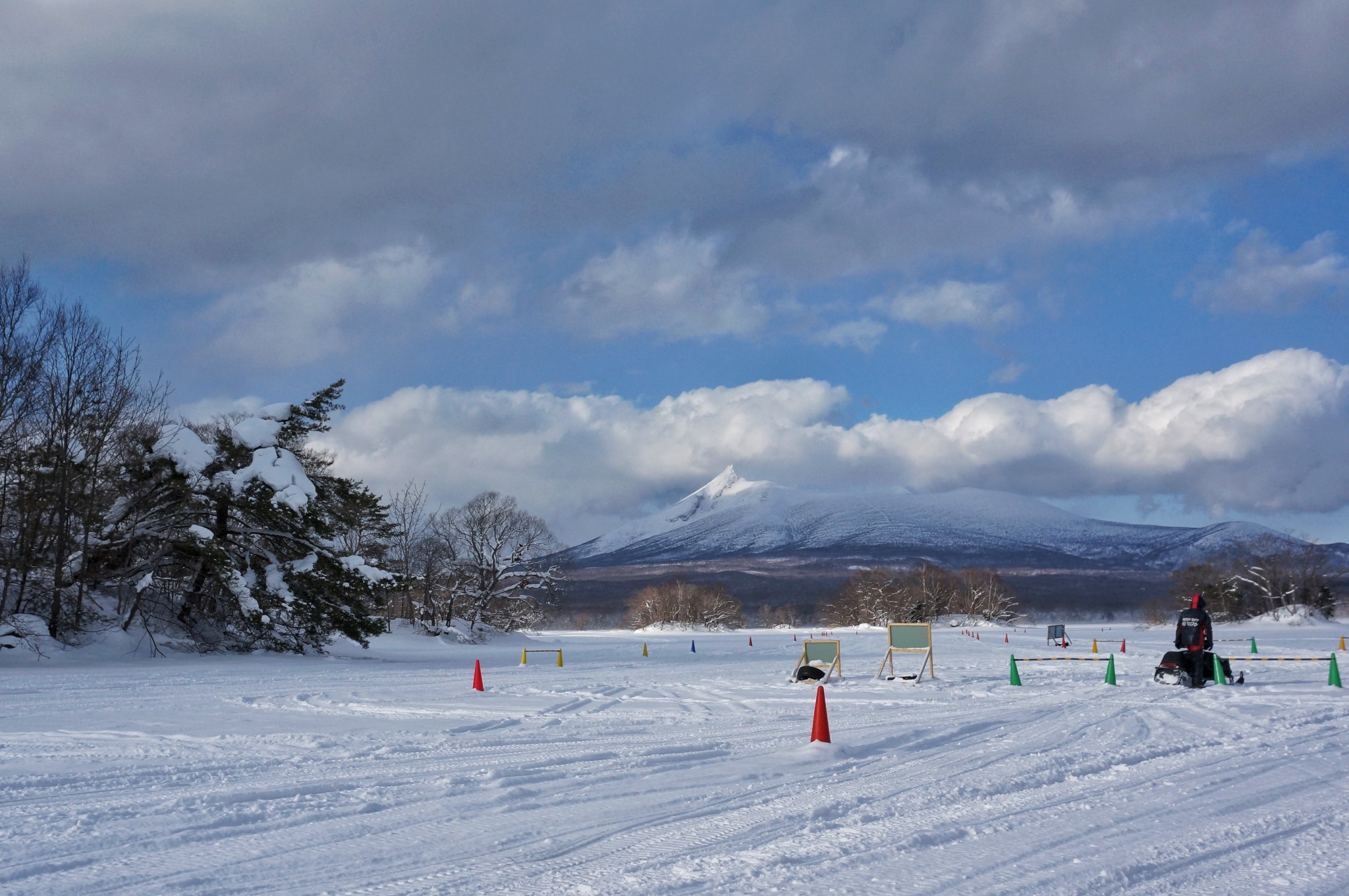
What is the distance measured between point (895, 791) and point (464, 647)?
3729 centimetres

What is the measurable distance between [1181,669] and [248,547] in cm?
2580

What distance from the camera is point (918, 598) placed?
87.0 meters

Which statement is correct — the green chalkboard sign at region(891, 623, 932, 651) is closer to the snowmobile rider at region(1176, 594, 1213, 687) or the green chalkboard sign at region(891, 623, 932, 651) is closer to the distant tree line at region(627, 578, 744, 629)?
the snowmobile rider at region(1176, 594, 1213, 687)

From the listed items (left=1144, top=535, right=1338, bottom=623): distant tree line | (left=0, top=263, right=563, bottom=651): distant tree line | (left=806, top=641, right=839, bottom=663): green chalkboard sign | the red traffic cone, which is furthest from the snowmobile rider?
(left=1144, top=535, right=1338, bottom=623): distant tree line

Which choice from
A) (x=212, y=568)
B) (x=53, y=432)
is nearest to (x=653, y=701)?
(x=212, y=568)

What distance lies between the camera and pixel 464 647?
4288 centimetres

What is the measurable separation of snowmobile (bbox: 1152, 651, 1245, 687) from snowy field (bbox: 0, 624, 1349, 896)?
2.10 ft

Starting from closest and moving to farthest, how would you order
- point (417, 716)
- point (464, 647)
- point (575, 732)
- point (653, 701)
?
point (575, 732) → point (417, 716) → point (653, 701) → point (464, 647)

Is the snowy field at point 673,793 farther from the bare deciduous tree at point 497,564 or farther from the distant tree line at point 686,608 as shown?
the distant tree line at point 686,608

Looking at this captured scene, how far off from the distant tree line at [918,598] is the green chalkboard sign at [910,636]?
57.3m

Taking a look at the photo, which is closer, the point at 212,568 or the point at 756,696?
the point at 756,696

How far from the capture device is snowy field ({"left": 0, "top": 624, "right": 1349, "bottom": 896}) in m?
5.55

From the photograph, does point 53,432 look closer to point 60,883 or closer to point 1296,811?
point 60,883

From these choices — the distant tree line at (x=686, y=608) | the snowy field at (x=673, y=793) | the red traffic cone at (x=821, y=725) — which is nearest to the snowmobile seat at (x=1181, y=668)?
the snowy field at (x=673, y=793)
